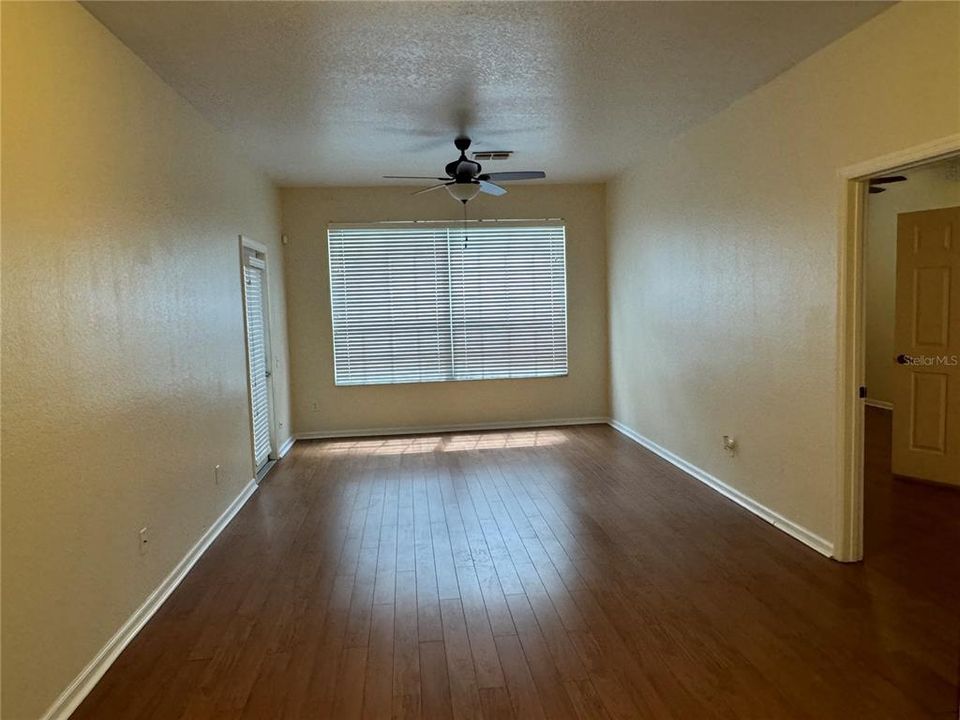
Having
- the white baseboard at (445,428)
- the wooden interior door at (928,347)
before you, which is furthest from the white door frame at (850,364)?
the white baseboard at (445,428)

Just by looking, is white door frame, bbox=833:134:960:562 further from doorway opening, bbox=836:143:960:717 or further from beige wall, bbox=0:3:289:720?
beige wall, bbox=0:3:289:720

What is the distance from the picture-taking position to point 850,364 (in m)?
3.20

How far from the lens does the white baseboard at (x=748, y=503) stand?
3462mm

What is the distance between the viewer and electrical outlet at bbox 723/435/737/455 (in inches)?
171

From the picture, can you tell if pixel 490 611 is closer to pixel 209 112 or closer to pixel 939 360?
pixel 209 112

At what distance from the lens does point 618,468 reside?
535cm

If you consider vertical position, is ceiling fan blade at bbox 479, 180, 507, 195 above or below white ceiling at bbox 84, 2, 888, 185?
below

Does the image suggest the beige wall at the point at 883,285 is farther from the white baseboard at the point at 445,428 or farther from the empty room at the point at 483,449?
the white baseboard at the point at 445,428

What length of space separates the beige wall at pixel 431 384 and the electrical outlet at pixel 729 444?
2.86 meters

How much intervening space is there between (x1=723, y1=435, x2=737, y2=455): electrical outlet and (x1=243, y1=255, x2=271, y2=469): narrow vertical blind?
12.3ft

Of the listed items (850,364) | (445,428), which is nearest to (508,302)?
(445,428)

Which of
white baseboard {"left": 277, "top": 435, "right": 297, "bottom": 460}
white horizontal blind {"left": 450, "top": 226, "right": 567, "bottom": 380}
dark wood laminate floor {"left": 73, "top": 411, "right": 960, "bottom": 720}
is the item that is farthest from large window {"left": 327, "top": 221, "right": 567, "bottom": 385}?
dark wood laminate floor {"left": 73, "top": 411, "right": 960, "bottom": 720}

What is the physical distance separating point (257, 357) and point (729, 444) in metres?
4.02

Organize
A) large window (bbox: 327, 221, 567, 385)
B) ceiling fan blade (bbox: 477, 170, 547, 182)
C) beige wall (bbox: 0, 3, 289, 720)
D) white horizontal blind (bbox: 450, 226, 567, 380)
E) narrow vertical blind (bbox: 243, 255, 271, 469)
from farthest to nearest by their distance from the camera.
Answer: white horizontal blind (bbox: 450, 226, 567, 380) → large window (bbox: 327, 221, 567, 385) → narrow vertical blind (bbox: 243, 255, 271, 469) → ceiling fan blade (bbox: 477, 170, 547, 182) → beige wall (bbox: 0, 3, 289, 720)
